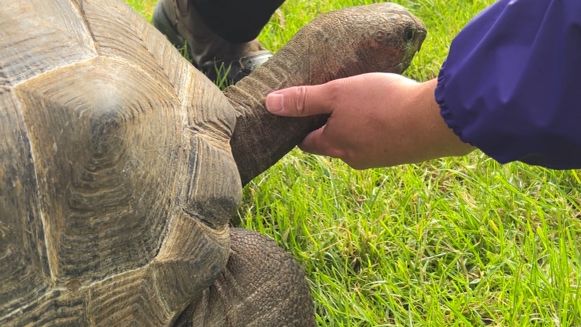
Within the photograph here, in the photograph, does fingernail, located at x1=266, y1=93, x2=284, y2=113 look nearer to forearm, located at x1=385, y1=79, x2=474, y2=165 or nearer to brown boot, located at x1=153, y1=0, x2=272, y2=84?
forearm, located at x1=385, y1=79, x2=474, y2=165

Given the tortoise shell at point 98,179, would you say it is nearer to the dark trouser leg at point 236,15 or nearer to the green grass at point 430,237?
the green grass at point 430,237

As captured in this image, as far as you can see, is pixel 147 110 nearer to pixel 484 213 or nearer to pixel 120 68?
pixel 120 68

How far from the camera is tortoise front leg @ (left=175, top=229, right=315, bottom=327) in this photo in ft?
6.29

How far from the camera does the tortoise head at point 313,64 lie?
7.39ft

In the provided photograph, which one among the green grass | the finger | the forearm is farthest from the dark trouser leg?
the forearm

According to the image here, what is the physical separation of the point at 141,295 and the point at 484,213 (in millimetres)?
1162

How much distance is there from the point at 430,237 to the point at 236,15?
121 cm

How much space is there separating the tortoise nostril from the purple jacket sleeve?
0.55 metres

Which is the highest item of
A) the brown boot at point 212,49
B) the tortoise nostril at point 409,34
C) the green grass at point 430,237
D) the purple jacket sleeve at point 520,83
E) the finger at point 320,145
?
the purple jacket sleeve at point 520,83

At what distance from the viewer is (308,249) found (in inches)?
93.5

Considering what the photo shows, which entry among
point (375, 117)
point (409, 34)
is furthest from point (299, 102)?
point (409, 34)

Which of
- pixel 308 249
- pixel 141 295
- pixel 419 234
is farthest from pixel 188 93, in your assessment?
pixel 419 234

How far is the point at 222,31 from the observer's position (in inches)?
124

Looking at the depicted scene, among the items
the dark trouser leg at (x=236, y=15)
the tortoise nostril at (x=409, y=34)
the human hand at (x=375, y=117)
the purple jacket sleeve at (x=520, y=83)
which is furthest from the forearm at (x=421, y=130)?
the dark trouser leg at (x=236, y=15)
